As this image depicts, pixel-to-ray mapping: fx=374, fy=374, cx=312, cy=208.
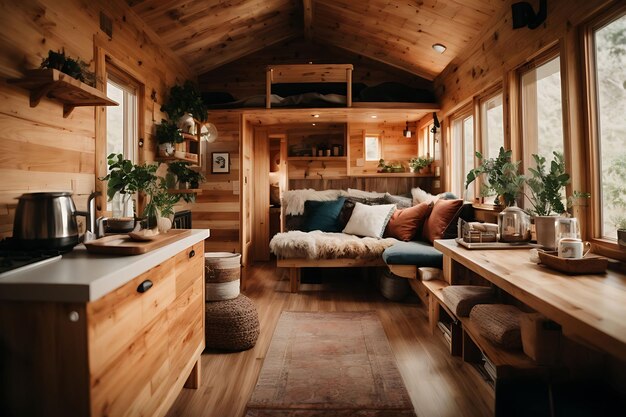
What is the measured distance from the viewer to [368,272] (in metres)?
4.52

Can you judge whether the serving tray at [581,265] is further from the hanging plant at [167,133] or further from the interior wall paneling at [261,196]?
the interior wall paneling at [261,196]

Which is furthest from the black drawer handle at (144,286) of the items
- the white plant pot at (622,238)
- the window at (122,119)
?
the white plant pot at (622,238)

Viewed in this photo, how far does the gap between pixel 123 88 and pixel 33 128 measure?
1325mm

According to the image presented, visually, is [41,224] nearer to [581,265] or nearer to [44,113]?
[44,113]

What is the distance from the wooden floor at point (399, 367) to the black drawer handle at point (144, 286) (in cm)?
84

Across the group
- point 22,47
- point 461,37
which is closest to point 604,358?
point 461,37

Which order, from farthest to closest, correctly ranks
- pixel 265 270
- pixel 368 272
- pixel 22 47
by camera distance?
pixel 265 270
pixel 368 272
pixel 22 47

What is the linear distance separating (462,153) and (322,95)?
1753mm

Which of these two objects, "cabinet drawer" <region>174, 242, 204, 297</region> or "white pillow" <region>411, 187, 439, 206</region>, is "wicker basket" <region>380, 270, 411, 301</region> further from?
"cabinet drawer" <region>174, 242, 204, 297</region>

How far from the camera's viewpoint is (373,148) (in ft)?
17.7

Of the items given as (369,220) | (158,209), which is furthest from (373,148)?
(158,209)

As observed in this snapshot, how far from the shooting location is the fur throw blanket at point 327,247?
3.79 meters

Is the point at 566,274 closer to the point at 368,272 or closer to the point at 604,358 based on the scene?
the point at 604,358

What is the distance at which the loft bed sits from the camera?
4.35 m
